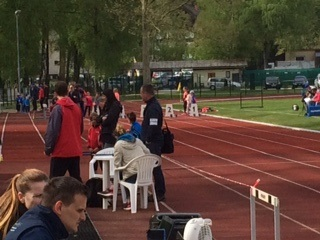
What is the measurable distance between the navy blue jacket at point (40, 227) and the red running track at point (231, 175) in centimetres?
730

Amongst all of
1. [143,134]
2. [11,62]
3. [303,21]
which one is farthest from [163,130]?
[303,21]

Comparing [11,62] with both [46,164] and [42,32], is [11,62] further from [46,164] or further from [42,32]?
[46,164]

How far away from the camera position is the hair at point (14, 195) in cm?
525

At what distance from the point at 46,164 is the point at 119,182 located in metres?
8.63

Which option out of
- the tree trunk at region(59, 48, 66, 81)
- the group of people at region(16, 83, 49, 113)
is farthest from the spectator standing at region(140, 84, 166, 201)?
the tree trunk at region(59, 48, 66, 81)

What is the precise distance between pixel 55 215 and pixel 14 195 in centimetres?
118

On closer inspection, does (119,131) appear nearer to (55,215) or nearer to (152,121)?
(152,121)

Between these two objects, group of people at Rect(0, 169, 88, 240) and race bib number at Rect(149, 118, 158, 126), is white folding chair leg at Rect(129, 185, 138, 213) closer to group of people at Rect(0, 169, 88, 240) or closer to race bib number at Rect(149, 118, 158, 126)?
race bib number at Rect(149, 118, 158, 126)

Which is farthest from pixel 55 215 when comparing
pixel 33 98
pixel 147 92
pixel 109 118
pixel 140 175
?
pixel 33 98

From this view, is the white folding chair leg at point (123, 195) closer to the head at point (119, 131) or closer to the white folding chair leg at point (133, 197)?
the white folding chair leg at point (133, 197)

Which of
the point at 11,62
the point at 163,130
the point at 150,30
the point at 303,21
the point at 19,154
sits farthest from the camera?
the point at 303,21

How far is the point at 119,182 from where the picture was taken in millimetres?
13570

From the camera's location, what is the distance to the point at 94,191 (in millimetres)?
14195

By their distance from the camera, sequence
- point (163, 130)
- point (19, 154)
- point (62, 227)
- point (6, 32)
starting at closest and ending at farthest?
point (62, 227) < point (163, 130) < point (19, 154) < point (6, 32)
